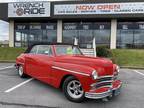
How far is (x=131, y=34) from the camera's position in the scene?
25391 millimetres

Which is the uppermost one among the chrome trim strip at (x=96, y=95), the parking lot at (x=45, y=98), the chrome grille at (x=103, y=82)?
the chrome grille at (x=103, y=82)

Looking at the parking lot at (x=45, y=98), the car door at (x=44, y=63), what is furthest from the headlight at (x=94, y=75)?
the car door at (x=44, y=63)

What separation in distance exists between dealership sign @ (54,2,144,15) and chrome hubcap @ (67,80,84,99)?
1741 centimetres

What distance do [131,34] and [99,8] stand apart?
181 inches

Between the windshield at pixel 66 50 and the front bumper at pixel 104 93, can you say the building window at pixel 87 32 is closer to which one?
the windshield at pixel 66 50

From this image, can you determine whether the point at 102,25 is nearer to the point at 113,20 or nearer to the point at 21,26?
the point at 113,20

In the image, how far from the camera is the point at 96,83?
21.0 ft

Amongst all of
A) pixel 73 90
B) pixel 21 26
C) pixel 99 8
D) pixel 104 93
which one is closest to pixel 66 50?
pixel 73 90

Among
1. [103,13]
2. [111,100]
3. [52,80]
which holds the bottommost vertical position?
[111,100]

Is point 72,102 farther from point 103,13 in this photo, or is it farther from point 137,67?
point 103,13

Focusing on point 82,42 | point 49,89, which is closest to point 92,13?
point 82,42

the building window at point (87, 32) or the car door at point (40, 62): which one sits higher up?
the building window at point (87, 32)

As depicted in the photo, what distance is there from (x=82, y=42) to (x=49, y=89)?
17.9m

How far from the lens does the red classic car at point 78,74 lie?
21.0 feet
